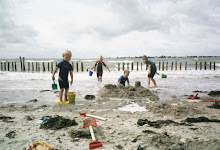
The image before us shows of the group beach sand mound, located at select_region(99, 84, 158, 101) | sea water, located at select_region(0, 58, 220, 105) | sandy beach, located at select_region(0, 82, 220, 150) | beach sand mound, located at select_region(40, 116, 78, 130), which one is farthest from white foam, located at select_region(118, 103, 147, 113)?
beach sand mound, located at select_region(40, 116, 78, 130)

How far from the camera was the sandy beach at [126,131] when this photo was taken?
2.43 meters

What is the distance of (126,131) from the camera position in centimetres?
297

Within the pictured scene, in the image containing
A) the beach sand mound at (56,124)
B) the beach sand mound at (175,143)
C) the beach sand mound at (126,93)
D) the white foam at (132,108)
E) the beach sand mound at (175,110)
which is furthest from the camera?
the beach sand mound at (126,93)

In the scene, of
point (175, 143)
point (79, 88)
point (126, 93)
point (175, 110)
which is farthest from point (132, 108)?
point (79, 88)

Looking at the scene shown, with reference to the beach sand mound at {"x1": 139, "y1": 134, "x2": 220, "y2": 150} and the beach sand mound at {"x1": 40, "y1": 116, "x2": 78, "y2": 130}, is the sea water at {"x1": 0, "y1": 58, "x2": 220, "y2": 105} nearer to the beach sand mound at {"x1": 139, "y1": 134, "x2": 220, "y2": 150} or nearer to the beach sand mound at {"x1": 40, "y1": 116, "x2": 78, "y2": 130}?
the beach sand mound at {"x1": 40, "y1": 116, "x2": 78, "y2": 130}

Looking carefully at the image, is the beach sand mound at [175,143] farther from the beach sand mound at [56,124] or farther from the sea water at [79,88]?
the sea water at [79,88]

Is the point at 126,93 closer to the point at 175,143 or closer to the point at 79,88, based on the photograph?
the point at 79,88

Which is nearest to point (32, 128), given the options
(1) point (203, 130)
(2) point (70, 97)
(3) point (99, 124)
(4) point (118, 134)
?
(3) point (99, 124)

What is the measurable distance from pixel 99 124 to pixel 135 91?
3583mm

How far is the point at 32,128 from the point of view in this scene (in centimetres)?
307

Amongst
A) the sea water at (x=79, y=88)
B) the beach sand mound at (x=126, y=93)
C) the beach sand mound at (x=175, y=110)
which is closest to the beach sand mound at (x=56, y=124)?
the sea water at (x=79, y=88)

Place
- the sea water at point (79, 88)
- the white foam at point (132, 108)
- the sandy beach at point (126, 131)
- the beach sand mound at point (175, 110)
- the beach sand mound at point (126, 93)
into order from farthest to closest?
the beach sand mound at point (126, 93) < the sea water at point (79, 88) < the white foam at point (132, 108) < the beach sand mound at point (175, 110) < the sandy beach at point (126, 131)

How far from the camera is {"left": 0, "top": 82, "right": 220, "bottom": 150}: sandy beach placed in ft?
7.96

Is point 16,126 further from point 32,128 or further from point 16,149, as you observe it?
point 16,149
